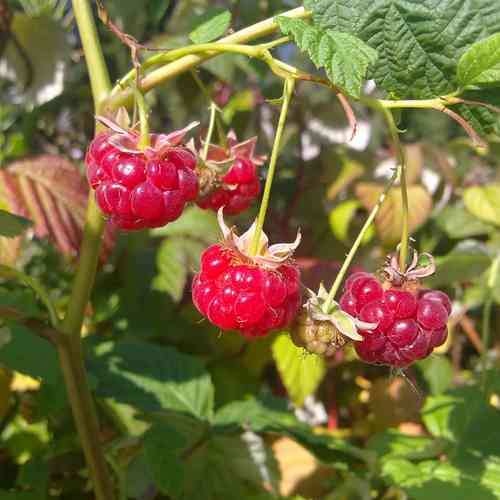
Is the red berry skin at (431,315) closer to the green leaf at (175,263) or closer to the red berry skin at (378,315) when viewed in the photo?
the red berry skin at (378,315)

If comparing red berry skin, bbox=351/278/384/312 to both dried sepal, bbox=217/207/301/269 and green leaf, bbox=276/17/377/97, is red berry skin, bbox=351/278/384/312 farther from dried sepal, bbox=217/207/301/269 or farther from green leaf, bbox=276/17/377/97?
green leaf, bbox=276/17/377/97

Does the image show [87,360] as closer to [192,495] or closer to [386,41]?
[192,495]

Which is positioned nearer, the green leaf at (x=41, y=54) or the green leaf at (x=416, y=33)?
the green leaf at (x=416, y=33)

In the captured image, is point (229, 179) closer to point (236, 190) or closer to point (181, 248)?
point (236, 190)

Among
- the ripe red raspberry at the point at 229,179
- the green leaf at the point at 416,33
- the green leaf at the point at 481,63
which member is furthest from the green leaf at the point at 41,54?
the green leaf at the point at 481,63

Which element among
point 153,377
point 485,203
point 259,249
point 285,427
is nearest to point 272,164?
point 259,249
